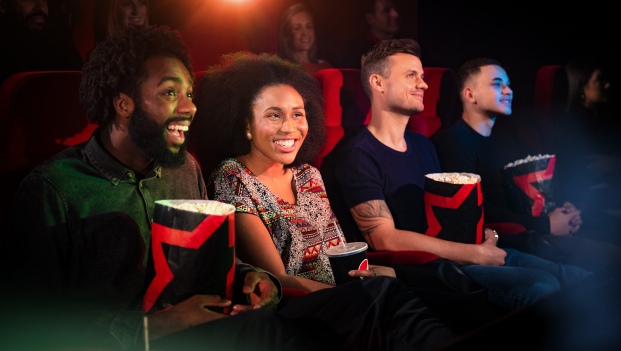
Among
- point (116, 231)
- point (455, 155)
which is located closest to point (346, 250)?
point (116, 231)

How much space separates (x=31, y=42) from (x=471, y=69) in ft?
6.78

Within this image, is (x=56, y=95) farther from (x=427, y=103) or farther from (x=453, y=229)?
(x=427, y=103)

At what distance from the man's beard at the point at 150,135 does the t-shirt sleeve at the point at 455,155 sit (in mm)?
1410

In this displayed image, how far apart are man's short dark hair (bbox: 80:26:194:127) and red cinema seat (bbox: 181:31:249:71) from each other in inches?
71.0

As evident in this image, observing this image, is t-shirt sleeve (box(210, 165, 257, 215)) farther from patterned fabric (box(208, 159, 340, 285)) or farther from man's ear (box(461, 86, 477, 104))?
man's ear (box(461, 86, 477, 104))

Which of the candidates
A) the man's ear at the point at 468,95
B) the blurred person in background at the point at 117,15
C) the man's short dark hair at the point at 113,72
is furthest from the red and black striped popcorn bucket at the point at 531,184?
→ the blurred person in background at the point at 117,15

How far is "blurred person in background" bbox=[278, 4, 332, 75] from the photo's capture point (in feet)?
11.7

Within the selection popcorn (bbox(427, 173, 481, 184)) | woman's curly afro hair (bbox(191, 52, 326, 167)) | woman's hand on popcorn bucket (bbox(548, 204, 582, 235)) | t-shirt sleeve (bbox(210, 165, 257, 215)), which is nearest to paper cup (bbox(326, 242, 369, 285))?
t-shirt sleeve (bbox(210, 165, 257, 215))

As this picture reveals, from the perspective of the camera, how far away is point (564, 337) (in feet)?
3.43

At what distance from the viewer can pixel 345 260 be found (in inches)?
50.0

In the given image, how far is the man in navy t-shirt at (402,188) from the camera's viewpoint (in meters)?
1.56

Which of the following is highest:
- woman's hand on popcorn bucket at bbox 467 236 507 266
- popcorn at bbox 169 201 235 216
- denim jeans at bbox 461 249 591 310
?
popcorn at bbox 169 201 235 216

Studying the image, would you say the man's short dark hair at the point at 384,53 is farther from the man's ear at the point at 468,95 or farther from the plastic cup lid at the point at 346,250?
the plastic cup lid at the point at 346,250

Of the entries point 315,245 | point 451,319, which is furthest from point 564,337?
point 315,245
